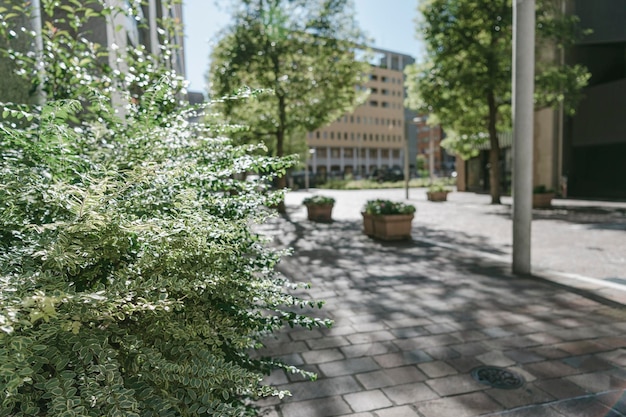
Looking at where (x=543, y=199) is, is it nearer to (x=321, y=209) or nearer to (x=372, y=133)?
(x=321, y=209)

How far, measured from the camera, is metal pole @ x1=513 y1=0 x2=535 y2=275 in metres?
6.01

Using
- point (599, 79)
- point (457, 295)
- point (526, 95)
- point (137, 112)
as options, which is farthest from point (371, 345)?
point (599, 79)

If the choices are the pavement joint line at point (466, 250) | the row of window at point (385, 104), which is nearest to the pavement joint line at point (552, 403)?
the pavement joint line at point (466, 250)

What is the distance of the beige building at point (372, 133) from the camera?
3418 inches

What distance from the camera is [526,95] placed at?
6105mm

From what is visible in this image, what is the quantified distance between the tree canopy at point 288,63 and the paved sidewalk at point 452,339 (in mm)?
10626

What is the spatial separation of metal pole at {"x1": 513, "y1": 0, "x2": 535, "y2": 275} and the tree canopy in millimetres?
11161

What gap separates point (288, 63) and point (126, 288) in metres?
16.8

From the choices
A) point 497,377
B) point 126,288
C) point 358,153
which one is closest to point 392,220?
point 497,377

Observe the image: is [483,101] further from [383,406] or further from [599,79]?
[383,406]

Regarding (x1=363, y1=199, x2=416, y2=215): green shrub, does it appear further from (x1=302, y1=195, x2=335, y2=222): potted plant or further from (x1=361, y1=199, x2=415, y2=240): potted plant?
(x1=302, y1=195, x2=335, y2=222): potted plant

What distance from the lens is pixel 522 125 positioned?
6.17m

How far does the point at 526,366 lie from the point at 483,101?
17801 mm

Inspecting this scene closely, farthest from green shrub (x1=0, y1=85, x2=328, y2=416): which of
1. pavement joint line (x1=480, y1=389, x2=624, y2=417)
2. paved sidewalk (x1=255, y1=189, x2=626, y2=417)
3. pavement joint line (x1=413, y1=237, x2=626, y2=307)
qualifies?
pavement joint line (x1=413, y1=237, x2=626, y2=307)
